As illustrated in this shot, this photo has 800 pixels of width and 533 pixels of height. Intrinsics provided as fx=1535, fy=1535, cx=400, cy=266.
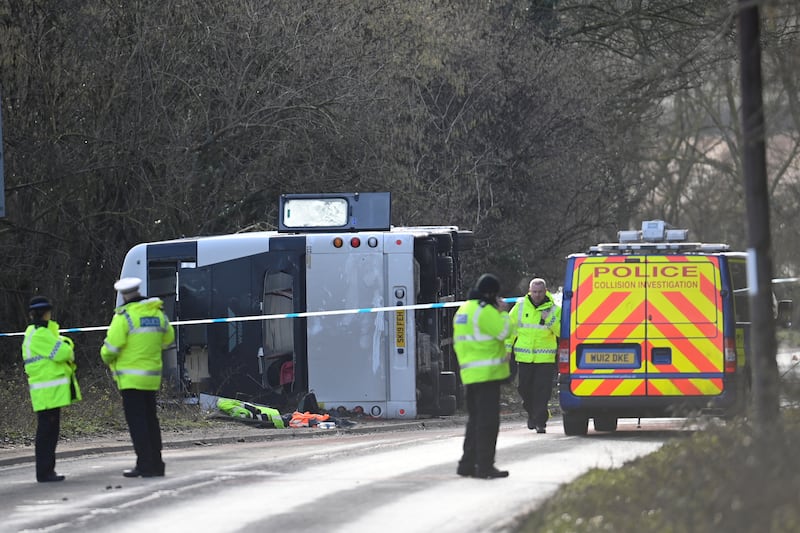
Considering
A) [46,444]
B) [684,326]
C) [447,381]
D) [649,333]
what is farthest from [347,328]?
[46,444]

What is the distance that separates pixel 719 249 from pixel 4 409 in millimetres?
8557

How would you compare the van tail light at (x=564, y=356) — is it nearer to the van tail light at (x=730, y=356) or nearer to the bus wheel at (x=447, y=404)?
the van tail light at (x=730, y=356)

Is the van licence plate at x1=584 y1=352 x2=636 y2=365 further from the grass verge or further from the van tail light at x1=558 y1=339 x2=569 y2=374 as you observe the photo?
the grass verge

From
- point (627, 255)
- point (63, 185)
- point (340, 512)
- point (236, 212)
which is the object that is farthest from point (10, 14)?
point (340, 512)

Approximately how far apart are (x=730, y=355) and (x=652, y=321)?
87 centimetres

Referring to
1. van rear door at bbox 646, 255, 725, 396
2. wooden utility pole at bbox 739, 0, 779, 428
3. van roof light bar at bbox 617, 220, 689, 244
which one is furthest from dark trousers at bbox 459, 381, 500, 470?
van roof light bar at bbox 617, 220, 689, 244

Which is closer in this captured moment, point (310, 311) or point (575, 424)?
point (575, 424)

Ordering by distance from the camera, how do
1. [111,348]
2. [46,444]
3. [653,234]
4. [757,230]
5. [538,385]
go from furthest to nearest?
Answer: 1. [653,234]
2. [538,385]
3. [46,444]
4. [111,348]
5. [757,230]

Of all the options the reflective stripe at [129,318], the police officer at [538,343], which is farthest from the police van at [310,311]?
the reflective stripe at [129,318]

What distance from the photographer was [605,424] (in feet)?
57.0

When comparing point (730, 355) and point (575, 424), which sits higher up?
point (730, 355)

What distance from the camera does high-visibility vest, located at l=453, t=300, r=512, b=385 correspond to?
1239cm

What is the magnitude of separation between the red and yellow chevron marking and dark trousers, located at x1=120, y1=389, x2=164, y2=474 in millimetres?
4833

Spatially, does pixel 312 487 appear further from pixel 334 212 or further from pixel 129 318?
pixel 334 212
